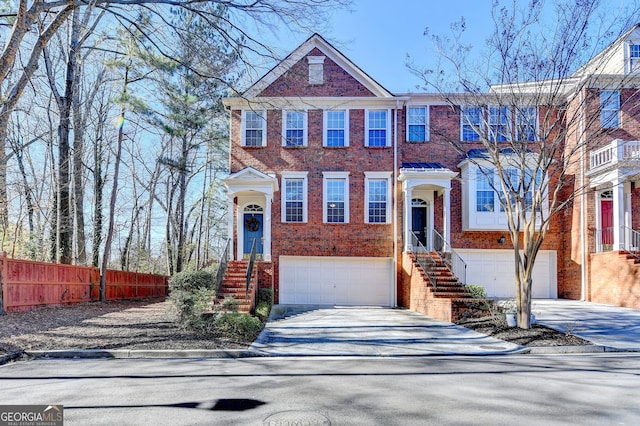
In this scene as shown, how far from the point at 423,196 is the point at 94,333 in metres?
13.1

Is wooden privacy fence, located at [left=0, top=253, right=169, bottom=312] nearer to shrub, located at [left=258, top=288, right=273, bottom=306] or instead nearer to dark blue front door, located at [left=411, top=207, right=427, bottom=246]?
shrub, located at [left=258, top=288, right=273, bottom=306]

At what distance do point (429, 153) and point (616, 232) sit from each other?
744 centimetres

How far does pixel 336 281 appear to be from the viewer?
17625 mm

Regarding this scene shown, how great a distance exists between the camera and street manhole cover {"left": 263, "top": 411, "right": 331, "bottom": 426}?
4469mm

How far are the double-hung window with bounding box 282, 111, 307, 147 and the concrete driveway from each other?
742 centimetres

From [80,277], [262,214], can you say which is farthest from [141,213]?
[262,214]

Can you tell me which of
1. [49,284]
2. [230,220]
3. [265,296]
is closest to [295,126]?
[230,220]

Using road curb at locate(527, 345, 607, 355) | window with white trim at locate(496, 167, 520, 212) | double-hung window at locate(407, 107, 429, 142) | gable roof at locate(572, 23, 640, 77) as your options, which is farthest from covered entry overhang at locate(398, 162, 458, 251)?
road curb at locate(527, 345, 607, 355)

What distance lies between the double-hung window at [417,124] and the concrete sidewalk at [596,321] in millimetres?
7995

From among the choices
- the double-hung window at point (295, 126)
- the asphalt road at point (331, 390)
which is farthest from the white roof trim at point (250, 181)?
the asphalt road at point (331, 390)

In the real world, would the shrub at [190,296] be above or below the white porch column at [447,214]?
below

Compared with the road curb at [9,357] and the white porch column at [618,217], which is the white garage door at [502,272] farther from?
the road curb at [9,357]

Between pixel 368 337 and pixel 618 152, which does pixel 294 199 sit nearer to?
pixel 368 337

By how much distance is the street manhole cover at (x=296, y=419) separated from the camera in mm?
4469
